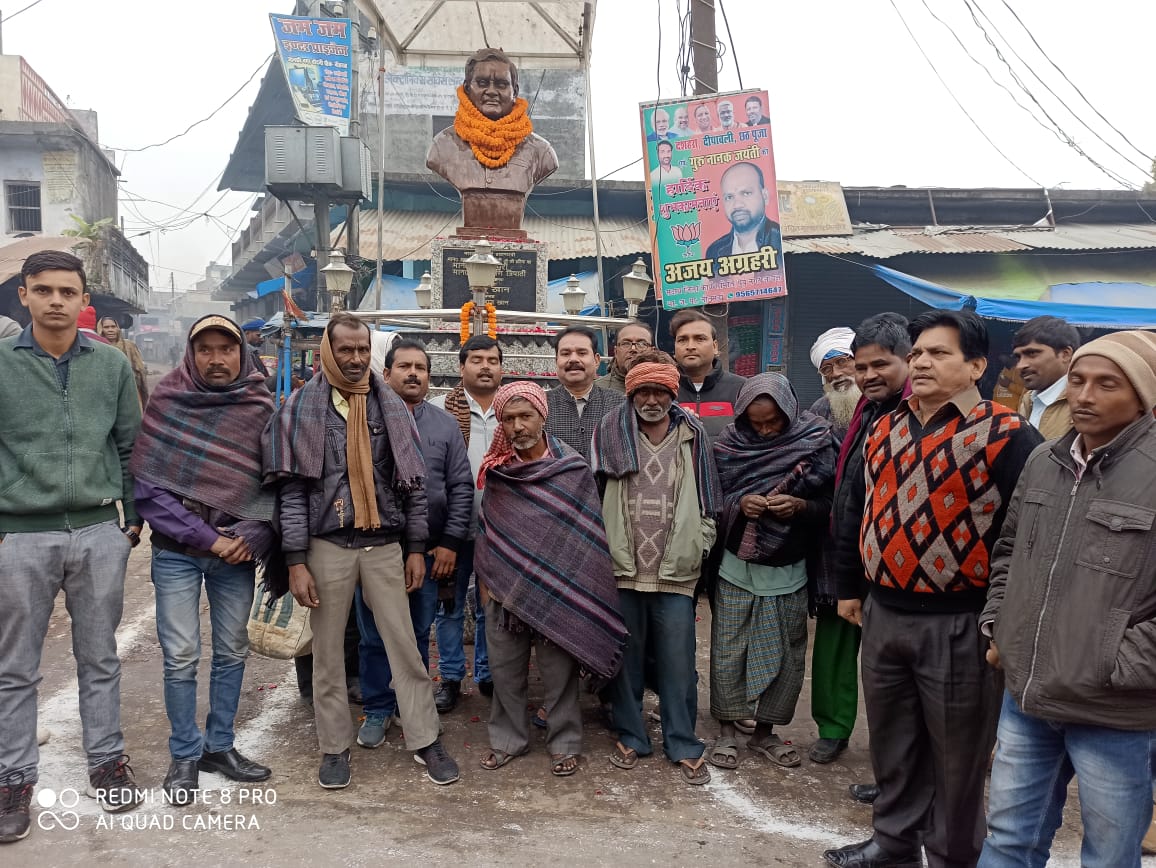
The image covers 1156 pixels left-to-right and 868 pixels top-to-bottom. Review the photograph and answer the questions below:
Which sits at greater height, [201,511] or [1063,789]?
[201,511]

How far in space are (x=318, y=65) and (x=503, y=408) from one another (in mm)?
13516

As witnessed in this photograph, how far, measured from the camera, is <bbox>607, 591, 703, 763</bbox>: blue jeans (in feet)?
11.5

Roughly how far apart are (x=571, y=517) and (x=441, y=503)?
0.69 m

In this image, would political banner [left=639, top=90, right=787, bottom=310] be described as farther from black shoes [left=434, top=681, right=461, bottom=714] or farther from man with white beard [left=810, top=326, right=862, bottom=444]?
black shoes [left=434, top=681, right=461, bottom=714]

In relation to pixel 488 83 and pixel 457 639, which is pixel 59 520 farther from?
pixel 488 83

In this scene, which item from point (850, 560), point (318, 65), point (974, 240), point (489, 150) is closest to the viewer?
point (850, 560)

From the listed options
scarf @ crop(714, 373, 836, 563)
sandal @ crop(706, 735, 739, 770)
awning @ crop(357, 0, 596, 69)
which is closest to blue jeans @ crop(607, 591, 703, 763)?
sandal @ crop(706, 735, 739, 770)

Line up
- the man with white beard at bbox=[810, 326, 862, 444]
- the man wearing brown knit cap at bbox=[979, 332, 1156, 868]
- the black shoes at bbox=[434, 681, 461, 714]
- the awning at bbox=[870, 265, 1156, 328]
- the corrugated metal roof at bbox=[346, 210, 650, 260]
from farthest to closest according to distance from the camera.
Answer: the corrugated metal roof at bbox=[346, 210, 650, 260], the awning at bbox=[870, 265, 1156, 328], the man with white beard at bbox=[810, 326, 862, 444], the black shoes at bbox=[434, 681, 461, 714], the man wearing brown knit cap at bbox=[979, 332, 1156, 868]

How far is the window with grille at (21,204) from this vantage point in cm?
2073

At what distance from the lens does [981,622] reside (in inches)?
93.3

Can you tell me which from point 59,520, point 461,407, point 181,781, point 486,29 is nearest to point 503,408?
point 461,407

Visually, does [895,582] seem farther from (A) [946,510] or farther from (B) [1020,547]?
(B) [1020,547]

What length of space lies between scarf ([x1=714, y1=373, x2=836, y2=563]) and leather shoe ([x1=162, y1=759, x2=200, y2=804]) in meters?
2.40

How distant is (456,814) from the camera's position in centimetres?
315
